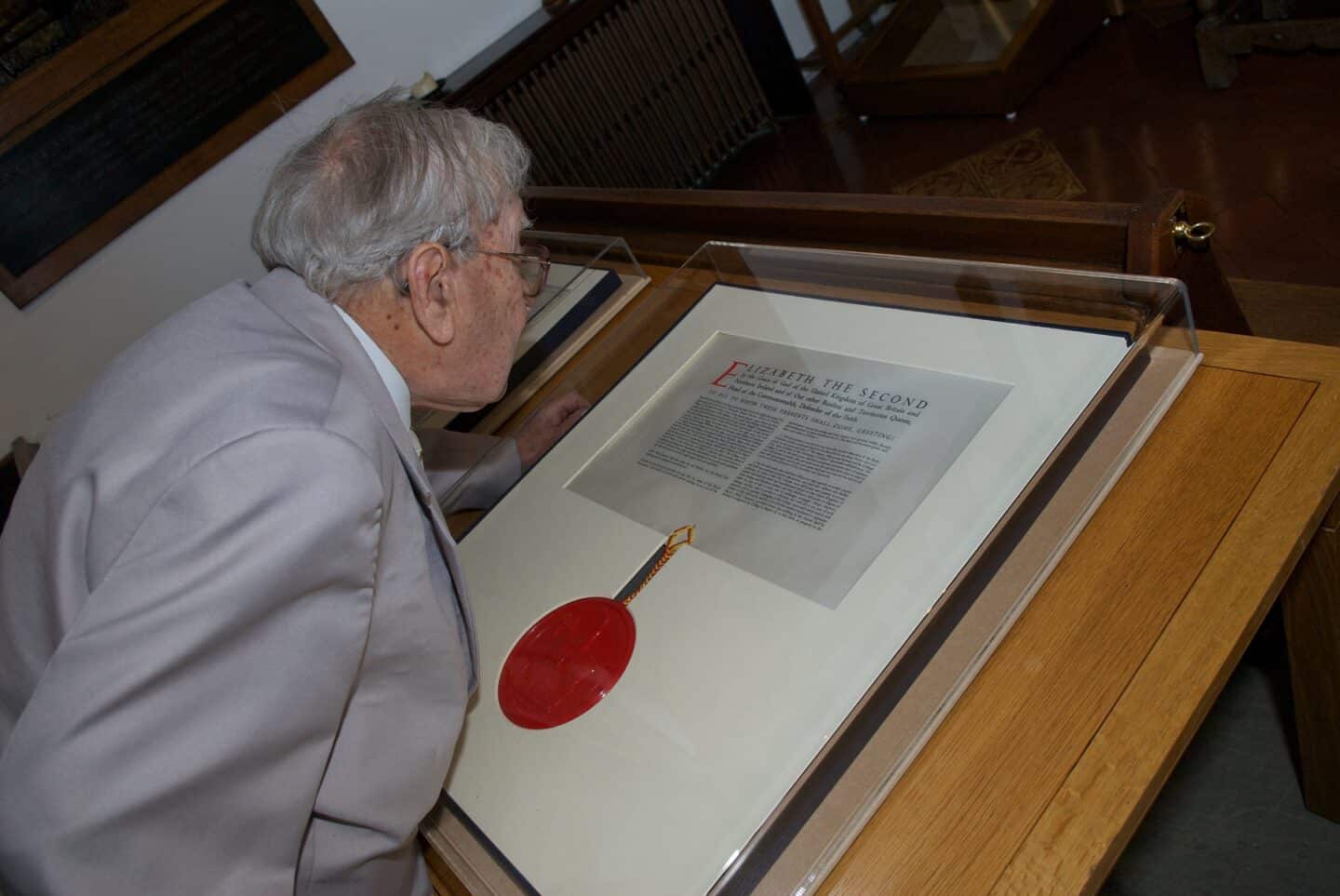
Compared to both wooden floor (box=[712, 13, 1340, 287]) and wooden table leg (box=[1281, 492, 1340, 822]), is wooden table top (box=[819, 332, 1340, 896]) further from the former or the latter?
wooden floor (box=[712, 13, 1340, 287])

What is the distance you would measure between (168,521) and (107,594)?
0.28ft

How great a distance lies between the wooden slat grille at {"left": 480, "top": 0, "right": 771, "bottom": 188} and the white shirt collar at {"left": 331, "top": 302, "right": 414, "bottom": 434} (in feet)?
9.19

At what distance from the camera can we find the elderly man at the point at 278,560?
0.86m

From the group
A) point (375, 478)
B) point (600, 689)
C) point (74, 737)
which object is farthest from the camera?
point (600, 689)

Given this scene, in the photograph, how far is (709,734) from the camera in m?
1.10

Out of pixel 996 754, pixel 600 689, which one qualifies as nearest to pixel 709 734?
pixel 600 689

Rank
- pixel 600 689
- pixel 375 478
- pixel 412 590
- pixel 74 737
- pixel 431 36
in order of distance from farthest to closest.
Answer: pixel 431 36 → pixel 600 689 → pixel 412 590 → pixel 375 478 → pixel 74 737

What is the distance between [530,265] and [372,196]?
0.94 ft

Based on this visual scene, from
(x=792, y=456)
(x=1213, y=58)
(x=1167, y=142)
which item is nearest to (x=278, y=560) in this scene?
(x=792, y=456)

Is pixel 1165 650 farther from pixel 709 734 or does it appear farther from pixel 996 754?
pixel 709 734

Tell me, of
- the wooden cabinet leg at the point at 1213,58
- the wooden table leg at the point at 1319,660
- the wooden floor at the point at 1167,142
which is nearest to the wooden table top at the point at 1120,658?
the wooden table leg at the point at 1319,660

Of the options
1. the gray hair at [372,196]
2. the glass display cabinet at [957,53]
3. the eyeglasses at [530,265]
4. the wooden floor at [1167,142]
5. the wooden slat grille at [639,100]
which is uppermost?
the gray hair at [372,196]

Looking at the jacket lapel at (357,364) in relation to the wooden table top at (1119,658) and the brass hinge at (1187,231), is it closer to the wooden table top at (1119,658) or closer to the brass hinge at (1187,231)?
the wooden table top at (1119,658)

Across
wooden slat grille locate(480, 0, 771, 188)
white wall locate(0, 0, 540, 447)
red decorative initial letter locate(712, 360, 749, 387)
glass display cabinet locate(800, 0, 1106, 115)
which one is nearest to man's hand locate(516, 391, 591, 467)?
red decorative initial letter locate(712, 360, 749, 387)
